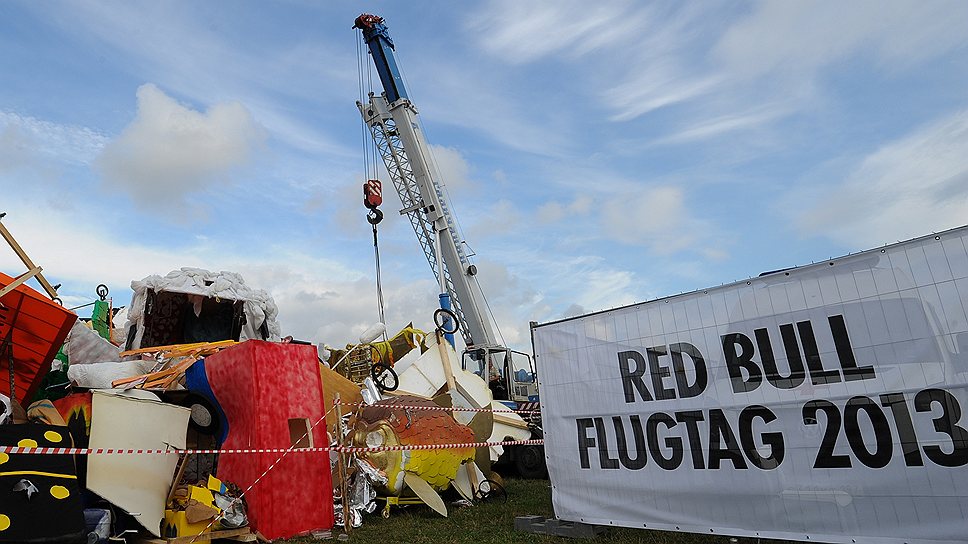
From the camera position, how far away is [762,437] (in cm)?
466

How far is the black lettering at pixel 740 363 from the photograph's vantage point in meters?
4.80

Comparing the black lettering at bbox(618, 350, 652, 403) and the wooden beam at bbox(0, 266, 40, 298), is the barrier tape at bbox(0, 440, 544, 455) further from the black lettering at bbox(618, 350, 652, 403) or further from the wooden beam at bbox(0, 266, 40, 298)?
the black lettering at bbox(618, 350, 652, 403)

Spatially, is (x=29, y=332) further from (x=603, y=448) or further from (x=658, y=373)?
(x=658, y=373)

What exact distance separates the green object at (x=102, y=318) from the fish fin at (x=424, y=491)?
30.8 feet

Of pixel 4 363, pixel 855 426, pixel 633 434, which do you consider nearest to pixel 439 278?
pixel 4 363

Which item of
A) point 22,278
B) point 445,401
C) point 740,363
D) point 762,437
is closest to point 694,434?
point 762,437

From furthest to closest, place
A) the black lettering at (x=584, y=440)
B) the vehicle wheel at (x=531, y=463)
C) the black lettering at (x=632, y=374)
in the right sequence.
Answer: the vehicle wheel at (x=531, y=463) → the black lettering at (x=584, y=440) → the black lettering at (x=632, y=374)

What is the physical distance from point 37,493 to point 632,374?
5.09 metres

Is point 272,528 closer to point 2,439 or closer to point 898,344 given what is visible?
point 2,439

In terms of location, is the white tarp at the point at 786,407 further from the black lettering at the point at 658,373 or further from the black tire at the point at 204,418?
the black tire at the point at 204,418

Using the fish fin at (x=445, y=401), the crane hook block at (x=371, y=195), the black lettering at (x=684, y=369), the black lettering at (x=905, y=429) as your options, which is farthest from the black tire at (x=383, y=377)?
the crane hook block at (x=371, y=195)

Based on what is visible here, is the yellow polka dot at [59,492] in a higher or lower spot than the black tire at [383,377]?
lower

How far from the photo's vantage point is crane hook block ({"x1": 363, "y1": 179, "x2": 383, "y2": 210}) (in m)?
18.9

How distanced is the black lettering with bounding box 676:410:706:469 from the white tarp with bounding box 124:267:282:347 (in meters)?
9.22
